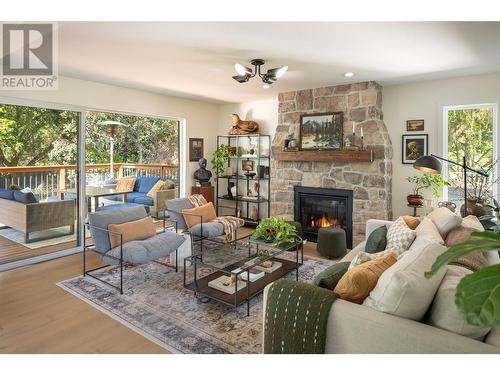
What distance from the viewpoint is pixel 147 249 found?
3.30m

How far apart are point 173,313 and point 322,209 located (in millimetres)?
3149

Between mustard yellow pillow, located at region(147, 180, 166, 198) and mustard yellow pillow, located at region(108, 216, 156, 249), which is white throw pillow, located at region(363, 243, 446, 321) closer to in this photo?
mustard yellow pillow, located at region(108, 216, 156, 249)

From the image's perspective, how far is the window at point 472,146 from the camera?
412 centimetres

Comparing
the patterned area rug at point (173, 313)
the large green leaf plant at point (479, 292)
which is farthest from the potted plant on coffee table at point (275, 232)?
the large green leaf plant at point (479, 292)

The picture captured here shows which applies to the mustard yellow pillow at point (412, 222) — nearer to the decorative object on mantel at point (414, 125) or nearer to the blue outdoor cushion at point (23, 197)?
the decorative object on mantel at point (414, 125)

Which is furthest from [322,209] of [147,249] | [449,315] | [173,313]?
[449,315]

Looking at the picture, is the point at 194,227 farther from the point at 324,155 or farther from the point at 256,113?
the point at 256,113

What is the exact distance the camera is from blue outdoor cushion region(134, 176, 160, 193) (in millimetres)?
6590

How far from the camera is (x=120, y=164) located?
7168 millimetres

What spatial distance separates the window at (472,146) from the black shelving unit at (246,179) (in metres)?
2.83

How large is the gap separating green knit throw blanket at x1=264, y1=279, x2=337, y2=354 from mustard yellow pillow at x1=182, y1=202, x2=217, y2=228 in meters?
2.75

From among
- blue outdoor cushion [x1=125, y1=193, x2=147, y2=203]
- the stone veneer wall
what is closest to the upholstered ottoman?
the stone veneer wall

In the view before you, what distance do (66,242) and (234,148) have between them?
3234mm
